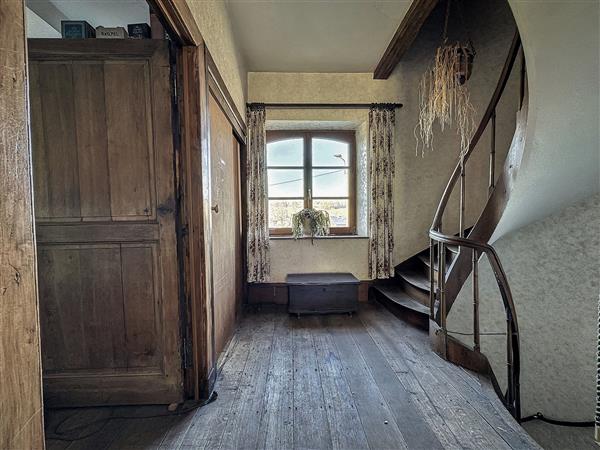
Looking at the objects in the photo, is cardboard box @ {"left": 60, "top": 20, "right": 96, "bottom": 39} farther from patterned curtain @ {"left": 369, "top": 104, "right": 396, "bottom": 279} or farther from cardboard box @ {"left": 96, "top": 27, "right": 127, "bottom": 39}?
patterned curtain @ {"left": 369, "top": 104, "right": 396, "bottom": 279}

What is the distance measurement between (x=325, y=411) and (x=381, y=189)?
2.63 m

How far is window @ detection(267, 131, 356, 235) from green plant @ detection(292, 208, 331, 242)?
25cm

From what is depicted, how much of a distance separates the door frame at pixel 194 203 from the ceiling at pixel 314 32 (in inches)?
48.7

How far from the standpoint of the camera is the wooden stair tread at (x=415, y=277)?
317 centimetres

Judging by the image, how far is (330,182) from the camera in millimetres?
4055

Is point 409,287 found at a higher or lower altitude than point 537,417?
higher

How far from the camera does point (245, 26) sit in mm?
2805

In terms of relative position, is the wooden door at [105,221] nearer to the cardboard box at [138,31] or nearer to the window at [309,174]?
the cardboard box at [138,31]

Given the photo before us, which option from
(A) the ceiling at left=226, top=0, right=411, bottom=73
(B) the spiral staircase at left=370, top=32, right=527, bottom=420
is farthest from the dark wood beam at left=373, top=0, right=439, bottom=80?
(B) the spiral staircase at left=370, top=32, right=527, bottom=420

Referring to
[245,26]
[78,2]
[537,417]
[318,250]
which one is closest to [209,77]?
[78,2]

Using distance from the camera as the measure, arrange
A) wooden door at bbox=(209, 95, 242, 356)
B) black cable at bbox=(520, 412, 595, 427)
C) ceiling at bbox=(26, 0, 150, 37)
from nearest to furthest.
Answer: ceiling at bbox=(26, 0, 150, 37), wooden door at bbox=(209, 95, 242, 356), black cable at bbox=(520, 412, 595, 427)

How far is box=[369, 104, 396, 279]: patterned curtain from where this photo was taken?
144 inches

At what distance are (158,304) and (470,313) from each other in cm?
246

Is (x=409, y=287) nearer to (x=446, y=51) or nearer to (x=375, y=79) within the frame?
(x=446, y=51)
